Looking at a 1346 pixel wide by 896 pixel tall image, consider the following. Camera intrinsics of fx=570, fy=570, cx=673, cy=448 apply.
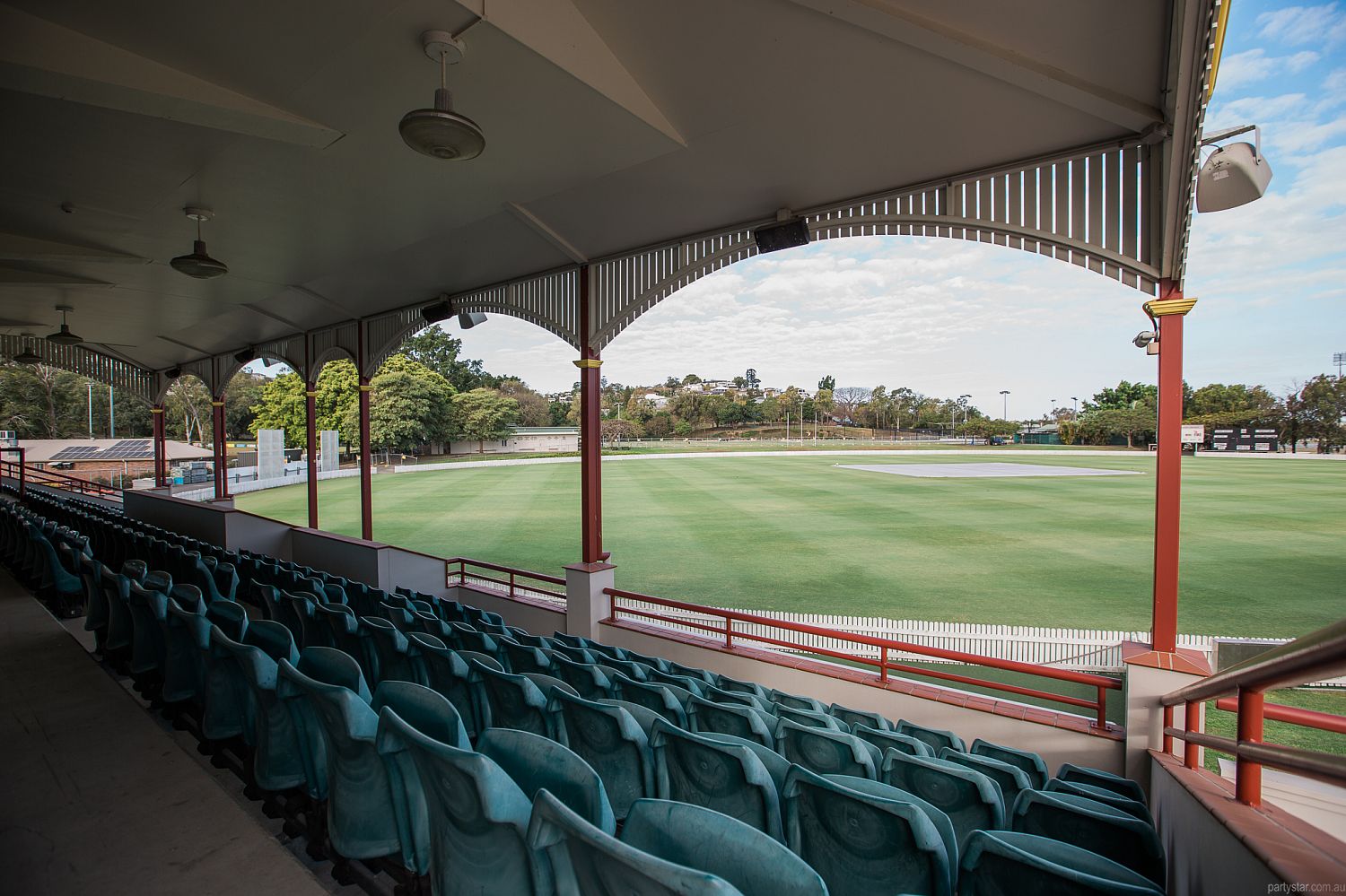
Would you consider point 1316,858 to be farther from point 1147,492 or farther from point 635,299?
point 1147,492

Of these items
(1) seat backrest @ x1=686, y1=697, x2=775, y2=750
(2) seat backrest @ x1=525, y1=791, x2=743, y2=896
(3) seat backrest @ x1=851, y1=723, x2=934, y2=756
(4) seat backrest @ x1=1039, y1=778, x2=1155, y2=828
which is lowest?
(4) seat backrest @ x1=1039, y1=778, x2=1155, y2=828

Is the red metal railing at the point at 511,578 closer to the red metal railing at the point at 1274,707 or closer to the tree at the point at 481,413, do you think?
the red metal railing at the point at 1274,707

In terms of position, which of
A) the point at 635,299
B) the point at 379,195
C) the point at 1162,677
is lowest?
the point at 1162,677

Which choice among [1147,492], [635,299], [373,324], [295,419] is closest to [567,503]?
[373,324]

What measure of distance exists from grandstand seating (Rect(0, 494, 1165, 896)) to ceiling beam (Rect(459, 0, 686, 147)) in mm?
3114

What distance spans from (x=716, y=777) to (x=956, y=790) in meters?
1.00

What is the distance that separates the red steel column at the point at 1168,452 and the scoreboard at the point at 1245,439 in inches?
2746

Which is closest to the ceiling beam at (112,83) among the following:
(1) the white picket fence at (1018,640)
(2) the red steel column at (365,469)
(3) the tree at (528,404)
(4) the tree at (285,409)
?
(1) the white picket fence at (1018,640)

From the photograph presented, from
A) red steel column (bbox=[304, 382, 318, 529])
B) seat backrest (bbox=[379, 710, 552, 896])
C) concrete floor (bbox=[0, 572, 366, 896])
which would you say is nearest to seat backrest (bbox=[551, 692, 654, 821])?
seat backrest (bbox=[379, 710, 552, 896])

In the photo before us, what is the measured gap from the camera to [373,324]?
10016mm

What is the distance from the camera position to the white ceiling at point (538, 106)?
3.08 meters

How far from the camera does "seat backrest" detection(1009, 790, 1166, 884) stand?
199 cm

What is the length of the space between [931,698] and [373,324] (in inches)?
395

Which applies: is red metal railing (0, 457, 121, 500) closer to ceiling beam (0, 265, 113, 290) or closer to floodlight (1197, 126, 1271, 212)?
ceiling beam (0, 265, 113, 290)
